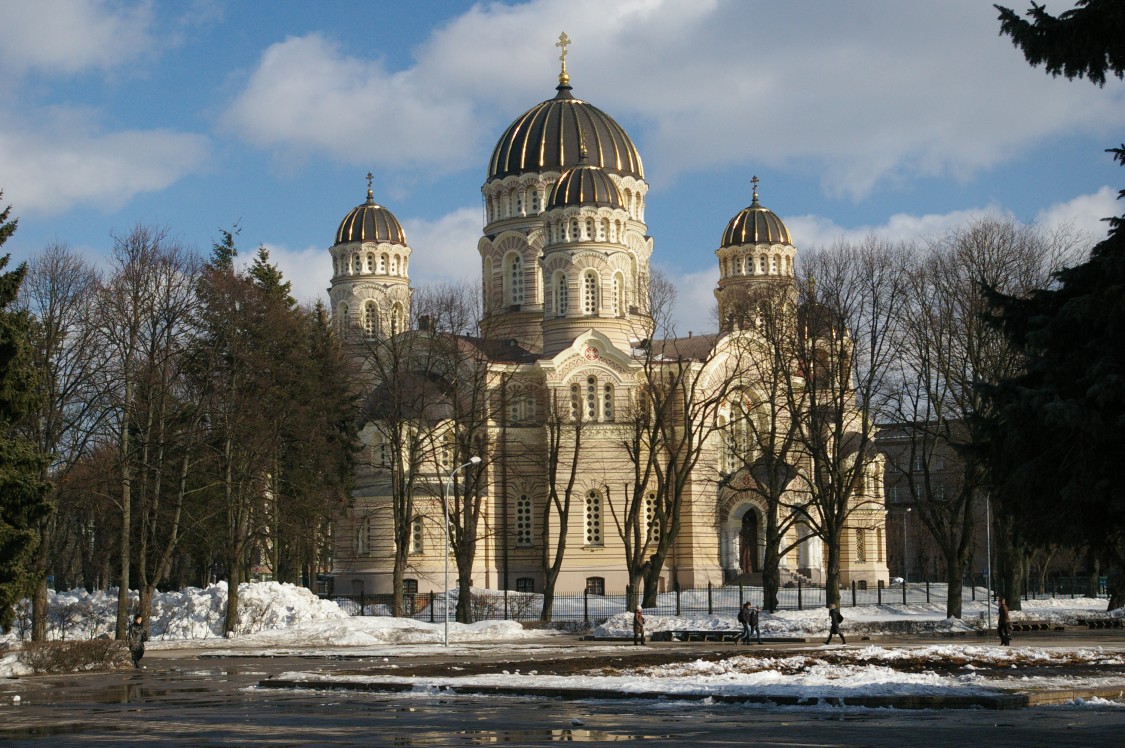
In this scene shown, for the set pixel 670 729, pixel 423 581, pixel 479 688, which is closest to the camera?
pixel 670 729

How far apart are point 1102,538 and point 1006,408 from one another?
189cm

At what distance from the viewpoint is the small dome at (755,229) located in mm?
69688

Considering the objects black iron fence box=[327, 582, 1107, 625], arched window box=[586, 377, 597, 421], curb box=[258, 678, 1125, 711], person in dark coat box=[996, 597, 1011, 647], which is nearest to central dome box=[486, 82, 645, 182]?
arched window box=[586, 377, 597, 421]

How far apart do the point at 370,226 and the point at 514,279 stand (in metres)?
8.24

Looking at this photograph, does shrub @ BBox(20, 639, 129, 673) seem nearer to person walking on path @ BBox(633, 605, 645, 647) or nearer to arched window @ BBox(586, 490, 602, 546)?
person walking on path @ BBox(633, 605, 645, 647)

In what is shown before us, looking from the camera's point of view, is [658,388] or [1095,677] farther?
[658,388]

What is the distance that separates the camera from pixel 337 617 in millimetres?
40562

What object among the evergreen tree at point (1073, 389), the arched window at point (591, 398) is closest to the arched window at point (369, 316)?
the arched window at point (591, 398)

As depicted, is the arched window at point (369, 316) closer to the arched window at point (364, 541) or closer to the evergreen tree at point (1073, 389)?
the arched window at point (364, 541)

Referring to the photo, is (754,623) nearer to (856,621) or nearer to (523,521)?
(856,621)

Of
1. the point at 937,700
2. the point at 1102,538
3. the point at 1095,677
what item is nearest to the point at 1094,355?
the point at 1102,538

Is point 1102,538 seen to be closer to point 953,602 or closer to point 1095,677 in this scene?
point 1095,677

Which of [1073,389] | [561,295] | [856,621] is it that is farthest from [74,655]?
[561,295]

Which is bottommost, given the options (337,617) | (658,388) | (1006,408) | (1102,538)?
(337,617)
